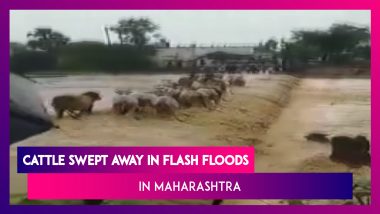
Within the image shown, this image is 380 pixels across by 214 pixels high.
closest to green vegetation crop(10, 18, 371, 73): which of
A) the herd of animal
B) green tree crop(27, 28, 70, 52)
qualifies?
green tree crop(27, 28, 70, 52)

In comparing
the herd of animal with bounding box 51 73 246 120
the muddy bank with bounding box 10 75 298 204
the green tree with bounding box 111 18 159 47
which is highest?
the green tree with bounding box 111 18 159 47

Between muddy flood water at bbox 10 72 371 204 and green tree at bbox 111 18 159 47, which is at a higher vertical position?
green tree at bbox 111 18 159 47

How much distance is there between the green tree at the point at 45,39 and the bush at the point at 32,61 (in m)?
0.04

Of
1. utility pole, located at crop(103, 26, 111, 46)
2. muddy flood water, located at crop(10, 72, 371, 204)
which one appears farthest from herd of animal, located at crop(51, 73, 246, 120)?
utility pole, located at crop(103, 26, 111, 46)

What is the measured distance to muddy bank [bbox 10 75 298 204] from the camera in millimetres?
2713

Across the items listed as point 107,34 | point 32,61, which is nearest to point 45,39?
point 32,61

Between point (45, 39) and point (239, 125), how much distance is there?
1061 millimetres

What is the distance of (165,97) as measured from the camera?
2764 millimetres

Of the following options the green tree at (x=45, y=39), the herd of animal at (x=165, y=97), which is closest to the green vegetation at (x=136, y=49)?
the green tree at (x=45, y=39)

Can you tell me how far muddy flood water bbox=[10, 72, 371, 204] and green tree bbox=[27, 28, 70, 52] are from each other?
0.54ft

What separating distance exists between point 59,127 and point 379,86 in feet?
5.29

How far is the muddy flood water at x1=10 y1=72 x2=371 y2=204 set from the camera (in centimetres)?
271

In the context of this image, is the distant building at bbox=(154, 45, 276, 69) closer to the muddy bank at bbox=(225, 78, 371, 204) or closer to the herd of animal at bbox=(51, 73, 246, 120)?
the herd of animal at bbox=(51, 73, 246, 120)

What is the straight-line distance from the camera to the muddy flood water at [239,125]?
107 inches
